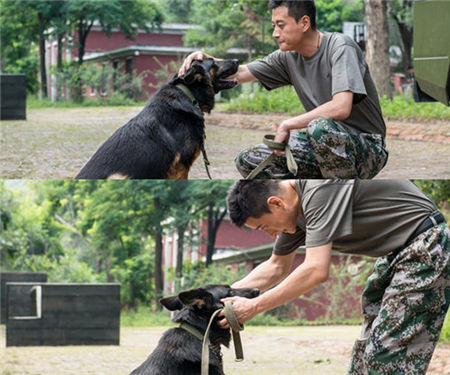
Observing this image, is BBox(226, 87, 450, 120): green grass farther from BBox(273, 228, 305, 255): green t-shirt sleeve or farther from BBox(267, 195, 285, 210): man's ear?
BBox(267, 195, 285, 210): man's ear

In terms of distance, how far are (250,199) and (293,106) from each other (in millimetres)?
7346

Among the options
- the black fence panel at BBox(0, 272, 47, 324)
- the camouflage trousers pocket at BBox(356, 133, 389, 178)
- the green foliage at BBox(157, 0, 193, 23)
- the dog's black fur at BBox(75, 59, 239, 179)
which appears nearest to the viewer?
the camouflage trousers pocket at BBox(356, 133, 389, 178)

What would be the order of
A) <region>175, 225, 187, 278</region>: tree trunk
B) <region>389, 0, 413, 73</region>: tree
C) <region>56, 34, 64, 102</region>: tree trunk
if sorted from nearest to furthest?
<region>389, 0, 413, 73</region>: tree, <region>175, 225, 187, 278</region>: tree trunk, <region>56, 34, 64, 102</region>: tree trunk

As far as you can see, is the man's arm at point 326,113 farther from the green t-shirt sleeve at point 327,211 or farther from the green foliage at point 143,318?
the green foliage at point 143,318

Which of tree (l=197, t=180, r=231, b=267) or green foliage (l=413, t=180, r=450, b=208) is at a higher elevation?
green foliage (l=413, t=180, r=450, b=208)

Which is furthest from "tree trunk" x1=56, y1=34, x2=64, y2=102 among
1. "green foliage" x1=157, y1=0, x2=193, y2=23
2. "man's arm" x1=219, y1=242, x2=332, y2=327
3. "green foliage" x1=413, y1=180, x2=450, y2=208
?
"man's arm" x1=219, y1=242, x2=332, y2=327

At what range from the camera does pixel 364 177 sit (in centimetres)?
333

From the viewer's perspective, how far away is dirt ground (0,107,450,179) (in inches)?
247

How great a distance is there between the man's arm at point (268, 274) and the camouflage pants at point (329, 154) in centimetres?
42

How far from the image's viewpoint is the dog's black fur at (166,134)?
3484 millimetres

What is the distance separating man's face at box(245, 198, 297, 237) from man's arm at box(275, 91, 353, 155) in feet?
0.98

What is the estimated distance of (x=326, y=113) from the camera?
2.98 meters

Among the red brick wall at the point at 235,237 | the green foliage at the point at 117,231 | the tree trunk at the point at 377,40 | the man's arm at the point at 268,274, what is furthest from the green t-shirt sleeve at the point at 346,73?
the red brick wall at the point at 235,237

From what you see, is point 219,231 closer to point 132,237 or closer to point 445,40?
point 132,237
